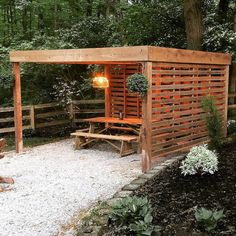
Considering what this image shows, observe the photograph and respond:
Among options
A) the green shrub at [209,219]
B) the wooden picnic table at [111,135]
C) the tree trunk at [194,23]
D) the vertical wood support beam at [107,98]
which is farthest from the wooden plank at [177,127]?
the green shrub at [209,219]

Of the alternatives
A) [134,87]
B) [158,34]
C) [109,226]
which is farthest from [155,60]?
[158,34]

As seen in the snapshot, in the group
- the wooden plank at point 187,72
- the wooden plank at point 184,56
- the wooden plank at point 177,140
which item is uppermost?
the wooden plank at point 184,56

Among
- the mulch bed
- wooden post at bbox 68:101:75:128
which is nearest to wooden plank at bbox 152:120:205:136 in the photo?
the mulch bed

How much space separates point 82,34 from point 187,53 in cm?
618

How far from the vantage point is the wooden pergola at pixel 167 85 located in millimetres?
6887

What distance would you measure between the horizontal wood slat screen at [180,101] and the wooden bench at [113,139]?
3.18 feet

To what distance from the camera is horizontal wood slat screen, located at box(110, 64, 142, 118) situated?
1045 cm

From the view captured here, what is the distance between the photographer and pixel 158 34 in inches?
454

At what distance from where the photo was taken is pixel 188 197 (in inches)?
175

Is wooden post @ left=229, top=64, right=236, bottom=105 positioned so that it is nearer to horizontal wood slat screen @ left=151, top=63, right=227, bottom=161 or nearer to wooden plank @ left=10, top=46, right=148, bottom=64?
horizontal wood slat screen @ left=151, top=63, right=227, bottom=161

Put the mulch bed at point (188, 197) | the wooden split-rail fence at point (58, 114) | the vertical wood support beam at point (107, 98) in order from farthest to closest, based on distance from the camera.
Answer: the wooden split-rail fence at point (58, 114)
the vertical wood support beam at point (107, 98)
the mulch bed at point (188, 197)

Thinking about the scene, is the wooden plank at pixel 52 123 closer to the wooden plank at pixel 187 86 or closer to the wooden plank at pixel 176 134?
the wooden plank at pixel 176 134

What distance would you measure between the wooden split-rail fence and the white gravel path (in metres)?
1.96

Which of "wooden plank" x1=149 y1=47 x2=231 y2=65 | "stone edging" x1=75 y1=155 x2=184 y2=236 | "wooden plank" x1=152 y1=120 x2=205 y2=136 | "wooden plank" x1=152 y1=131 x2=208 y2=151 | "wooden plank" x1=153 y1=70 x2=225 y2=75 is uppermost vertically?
"wooden plank" x1=149 y1=47 x2=231 y2=65
